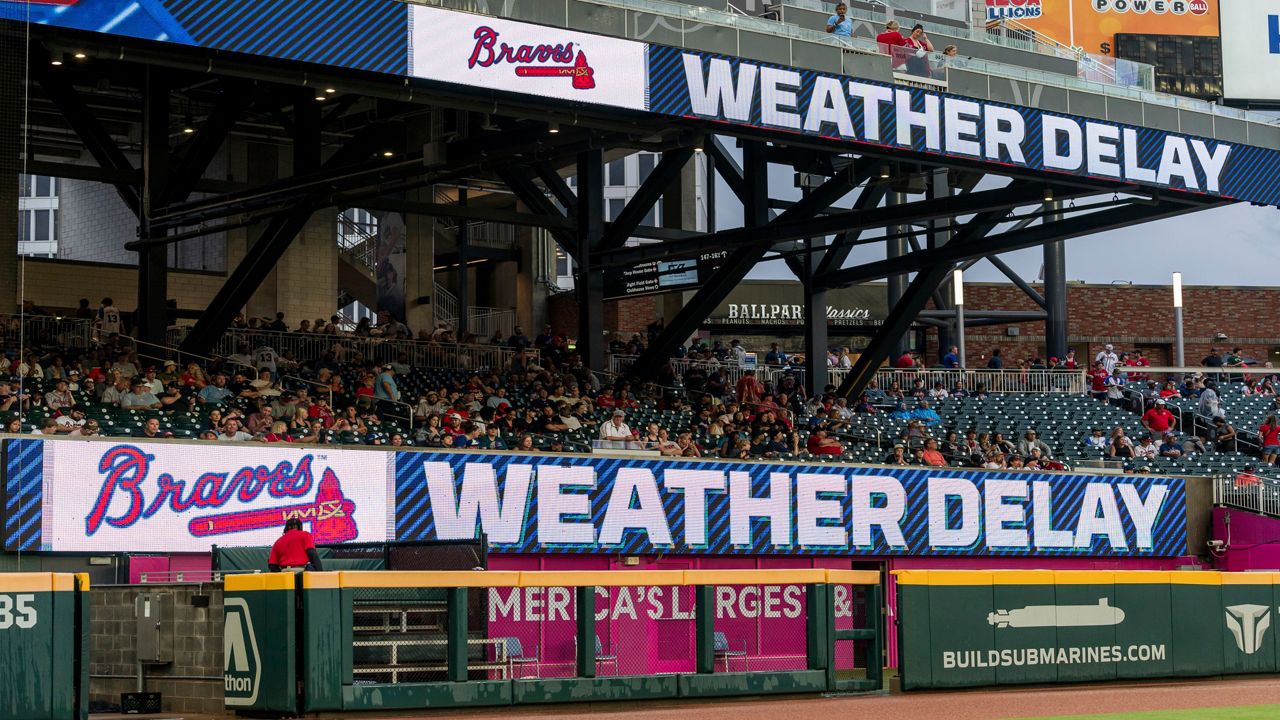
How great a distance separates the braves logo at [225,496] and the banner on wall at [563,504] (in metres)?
0.02

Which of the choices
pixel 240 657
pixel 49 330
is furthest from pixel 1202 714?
pixel 49 330

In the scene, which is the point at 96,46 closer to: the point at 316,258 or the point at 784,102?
the point at 784,102

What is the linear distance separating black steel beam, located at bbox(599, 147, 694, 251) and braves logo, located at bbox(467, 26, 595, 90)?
531cm

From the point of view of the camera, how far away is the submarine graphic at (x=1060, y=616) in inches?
744

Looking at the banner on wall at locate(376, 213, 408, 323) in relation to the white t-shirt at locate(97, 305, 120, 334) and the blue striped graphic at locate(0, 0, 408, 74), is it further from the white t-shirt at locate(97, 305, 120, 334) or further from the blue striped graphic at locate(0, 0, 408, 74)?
the blue striped graphic at locate(0, 0, 408, 74)

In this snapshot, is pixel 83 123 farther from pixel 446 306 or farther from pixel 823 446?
pixel 446 306

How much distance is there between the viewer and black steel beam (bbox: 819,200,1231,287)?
102 feet

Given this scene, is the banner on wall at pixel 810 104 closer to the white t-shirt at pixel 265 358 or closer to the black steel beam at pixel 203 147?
the black steel beam at pixel 203 147

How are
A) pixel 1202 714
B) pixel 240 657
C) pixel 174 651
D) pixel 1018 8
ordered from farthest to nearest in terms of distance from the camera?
pixel 1018 8 → pixel 1202 714 → pixel 174 651 → pixel 240 657

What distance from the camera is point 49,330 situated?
2702 centimetres

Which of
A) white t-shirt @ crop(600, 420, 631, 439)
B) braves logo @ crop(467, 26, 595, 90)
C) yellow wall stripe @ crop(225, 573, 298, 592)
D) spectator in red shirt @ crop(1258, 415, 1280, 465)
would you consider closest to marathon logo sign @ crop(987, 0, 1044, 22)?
spectator in red shirt @ crop(1258, 415, 1280, 465)

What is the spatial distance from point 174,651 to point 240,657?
1.20 meters

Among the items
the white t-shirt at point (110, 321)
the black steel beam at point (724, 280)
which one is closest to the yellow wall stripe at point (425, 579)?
the white t-shirt at point (110, 321)

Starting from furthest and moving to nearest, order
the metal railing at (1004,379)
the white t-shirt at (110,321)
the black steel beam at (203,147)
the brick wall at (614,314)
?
the brick wall at (614,314)
the metal railing at (1004,379)
the white t-shirt at (110,321)
the black steel beam at (203,147)
